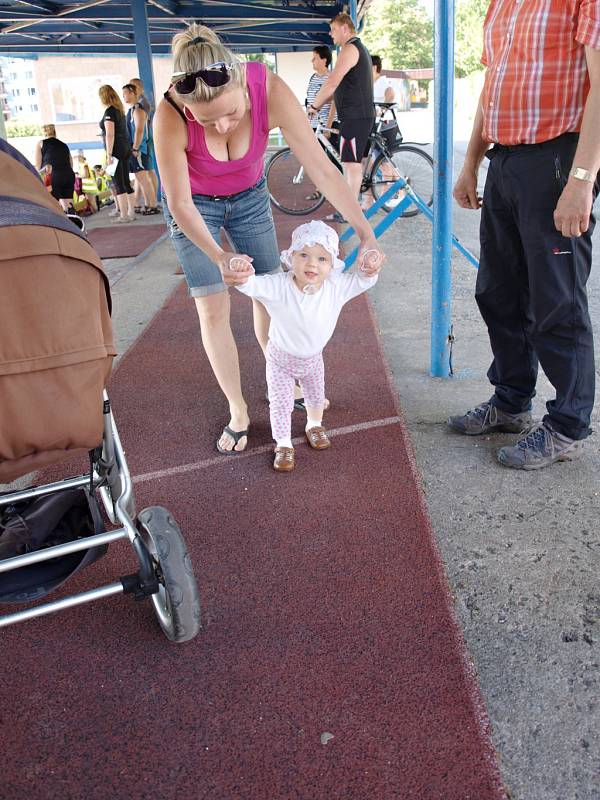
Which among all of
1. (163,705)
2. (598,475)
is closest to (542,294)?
(598,475)

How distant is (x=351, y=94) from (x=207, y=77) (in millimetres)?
5465

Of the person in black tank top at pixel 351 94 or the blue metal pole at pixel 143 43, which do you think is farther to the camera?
the blue metal pole at pixel 143 43

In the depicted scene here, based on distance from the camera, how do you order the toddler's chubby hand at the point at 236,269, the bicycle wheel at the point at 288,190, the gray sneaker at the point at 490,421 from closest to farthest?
the toddler's chubby hand at the point at 236,269
the gray sneaker at the point at 490,421
the bicycle wheel at the point at 288,190

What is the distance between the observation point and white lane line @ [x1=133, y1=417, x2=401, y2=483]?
3.32 m

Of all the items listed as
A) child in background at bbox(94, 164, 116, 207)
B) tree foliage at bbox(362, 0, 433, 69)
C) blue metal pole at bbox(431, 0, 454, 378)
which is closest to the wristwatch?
blue metal pole at bbox(431, 0, 454, 378)

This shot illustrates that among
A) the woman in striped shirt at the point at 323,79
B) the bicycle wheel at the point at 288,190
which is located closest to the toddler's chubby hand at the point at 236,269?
the bicycle wheel at the point at 288,190

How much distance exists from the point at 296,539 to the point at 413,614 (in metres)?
0.61

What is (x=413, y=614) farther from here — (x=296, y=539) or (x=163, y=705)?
(x=163, y=705)

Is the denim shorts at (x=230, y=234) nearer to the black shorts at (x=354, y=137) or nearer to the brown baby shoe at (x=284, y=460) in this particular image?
the brown baby shoe at (x=284, y=460)

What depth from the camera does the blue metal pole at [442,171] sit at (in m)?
3.53

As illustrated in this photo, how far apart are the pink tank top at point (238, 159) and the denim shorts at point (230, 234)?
6cm

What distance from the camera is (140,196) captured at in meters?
13.7

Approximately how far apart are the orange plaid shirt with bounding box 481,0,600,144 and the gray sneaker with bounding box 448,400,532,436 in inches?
50.0


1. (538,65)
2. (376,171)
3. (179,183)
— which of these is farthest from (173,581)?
(376,171)
